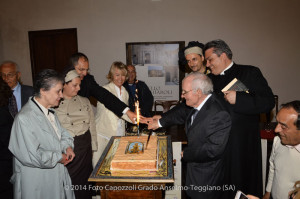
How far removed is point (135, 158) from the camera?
219 centimetres

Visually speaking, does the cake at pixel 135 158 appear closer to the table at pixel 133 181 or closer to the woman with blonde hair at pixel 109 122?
the table at pixel 133 181

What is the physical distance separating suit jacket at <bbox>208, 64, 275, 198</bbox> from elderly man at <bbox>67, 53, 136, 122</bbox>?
61.0 inches

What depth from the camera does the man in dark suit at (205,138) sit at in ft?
7.71

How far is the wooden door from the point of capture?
7.23 meters

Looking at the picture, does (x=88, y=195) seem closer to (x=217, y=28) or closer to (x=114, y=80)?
(x=114, y=80)

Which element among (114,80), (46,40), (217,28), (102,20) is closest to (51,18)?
(46,40)

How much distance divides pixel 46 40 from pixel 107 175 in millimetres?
6722

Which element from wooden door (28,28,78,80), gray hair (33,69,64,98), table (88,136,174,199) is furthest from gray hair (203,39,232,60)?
wooden door (28,28,78,80)

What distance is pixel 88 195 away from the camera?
133 inches

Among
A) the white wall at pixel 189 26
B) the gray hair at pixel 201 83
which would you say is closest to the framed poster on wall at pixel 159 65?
the white wall at pixel 189 26

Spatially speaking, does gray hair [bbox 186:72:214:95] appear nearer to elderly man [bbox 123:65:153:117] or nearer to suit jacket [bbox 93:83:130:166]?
suit jacket [bbox 93:83:130:166]

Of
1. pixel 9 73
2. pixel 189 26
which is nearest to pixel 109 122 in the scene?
pixel 9 73

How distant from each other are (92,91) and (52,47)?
460 cm

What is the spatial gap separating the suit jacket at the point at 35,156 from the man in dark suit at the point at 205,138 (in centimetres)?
146
